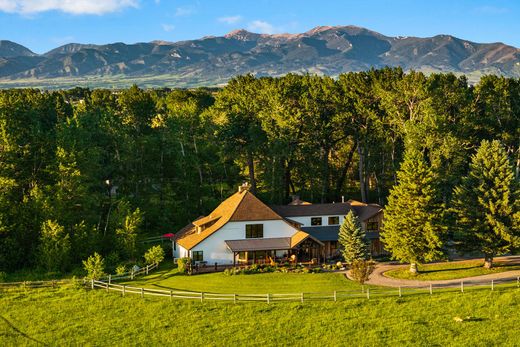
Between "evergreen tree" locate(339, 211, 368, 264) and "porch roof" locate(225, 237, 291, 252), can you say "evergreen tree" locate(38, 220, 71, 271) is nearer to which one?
"porch roof" locate(225, 237, 291, 252)

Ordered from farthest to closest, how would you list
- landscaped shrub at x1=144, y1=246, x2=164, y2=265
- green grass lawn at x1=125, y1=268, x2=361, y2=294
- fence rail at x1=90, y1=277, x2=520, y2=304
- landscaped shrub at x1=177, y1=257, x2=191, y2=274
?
landscaped shrub at x1=144, y1=246, x2=164, y2=265, landscaped shrub at x1=177, y1=257, x2=191, y2=274, green grass lawn at x1=125, y1=268, x2=361, y2=294, fence rail at x1=90, y1=277, x2=520, y2=304

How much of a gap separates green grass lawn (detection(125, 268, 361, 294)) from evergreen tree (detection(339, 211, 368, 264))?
2.70 m

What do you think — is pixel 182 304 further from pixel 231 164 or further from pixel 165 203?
pixel 231 164

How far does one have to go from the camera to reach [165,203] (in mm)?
64125

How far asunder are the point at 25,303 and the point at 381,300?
27.9 m

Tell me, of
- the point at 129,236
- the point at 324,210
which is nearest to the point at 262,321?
the point at 129,236

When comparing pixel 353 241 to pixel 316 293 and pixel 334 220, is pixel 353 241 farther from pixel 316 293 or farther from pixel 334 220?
pixel 316 293

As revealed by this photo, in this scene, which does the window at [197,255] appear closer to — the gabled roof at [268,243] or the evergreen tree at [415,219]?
the gabled roof at [268,243]

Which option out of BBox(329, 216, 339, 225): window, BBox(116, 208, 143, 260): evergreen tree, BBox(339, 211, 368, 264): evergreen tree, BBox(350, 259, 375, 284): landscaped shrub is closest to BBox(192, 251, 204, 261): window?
BBox(116, 208, 143, 260): evergreen tree

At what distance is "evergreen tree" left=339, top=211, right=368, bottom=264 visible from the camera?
46.5m

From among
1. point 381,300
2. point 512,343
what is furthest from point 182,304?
point 512,343

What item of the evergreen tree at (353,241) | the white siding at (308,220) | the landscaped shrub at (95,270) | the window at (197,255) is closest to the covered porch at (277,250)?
the window at (197,255)

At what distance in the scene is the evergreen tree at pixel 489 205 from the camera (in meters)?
42.7

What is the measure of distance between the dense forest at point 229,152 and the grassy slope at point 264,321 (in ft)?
42.7
